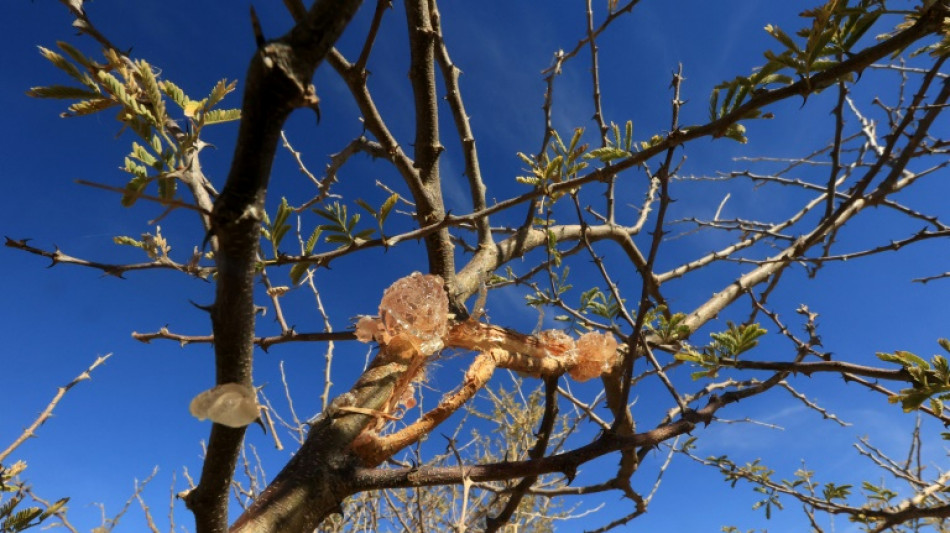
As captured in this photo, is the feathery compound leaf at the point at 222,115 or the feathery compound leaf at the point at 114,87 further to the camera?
the feathery compound leaf at the point at 222,115

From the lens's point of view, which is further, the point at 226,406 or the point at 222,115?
the point at 222,115

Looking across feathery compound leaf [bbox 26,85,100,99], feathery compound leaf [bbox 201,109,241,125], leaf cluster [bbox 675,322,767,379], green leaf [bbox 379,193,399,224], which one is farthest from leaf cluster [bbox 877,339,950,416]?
feathery compound leaf [bbox 26,85,100,99]

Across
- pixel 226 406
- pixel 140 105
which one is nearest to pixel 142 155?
pixel 140 105

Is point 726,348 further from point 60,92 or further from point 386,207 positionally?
point 60,92

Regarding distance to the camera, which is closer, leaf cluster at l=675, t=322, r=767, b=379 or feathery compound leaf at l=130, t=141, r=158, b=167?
feathery compound leaf at l=130, t=141, r=158, b=167

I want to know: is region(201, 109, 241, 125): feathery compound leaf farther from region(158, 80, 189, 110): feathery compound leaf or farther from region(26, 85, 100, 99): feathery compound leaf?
region(26, 85, 100, 99): feathery compound leaf

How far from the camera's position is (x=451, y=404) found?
169cm

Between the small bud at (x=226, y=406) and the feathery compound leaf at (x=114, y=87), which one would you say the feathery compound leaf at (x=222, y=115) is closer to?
the feathery compound leaf at (x=114, y=87)

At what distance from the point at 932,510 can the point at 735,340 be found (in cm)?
75

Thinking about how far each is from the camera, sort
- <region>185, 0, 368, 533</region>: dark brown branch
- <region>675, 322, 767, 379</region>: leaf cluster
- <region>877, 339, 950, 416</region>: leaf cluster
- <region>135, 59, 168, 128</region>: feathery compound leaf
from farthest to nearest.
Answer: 1. <region>675, 322, 767, 379</region>: leaf cluster
2. <region>877, 339, 950, 416</region>: leaf cluster
3. <region>135, 59, 168, 128</region>: feathery compound leaf
4. <region>185, 0, 368, 533</region>: dark brown branch

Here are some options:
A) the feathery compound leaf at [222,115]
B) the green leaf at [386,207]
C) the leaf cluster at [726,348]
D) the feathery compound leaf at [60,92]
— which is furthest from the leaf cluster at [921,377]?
the feathery compound leaf at [60,92]

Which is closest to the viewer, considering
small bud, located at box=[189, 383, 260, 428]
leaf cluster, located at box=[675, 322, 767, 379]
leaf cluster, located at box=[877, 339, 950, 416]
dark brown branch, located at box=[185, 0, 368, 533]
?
dark brown branch, located at box=[185, 0, 368, 533]

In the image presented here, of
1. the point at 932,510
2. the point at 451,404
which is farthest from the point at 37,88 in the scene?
the point at 932,510

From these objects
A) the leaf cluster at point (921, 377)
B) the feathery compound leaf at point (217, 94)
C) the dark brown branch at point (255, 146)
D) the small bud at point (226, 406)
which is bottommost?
the leaf cluster at point (921, 377)
